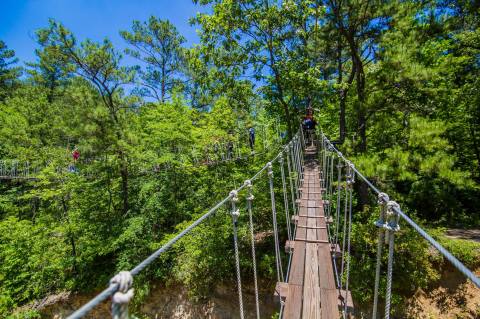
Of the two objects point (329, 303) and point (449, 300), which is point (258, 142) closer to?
point (449, 300)

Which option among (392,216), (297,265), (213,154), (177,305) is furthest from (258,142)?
(392,216)

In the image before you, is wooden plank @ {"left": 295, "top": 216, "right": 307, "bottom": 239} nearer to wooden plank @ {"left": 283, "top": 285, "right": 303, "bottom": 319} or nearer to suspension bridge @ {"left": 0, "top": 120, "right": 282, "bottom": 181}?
wooden plank @ {"left": 283, "top": 285, "right": 303, "bottom": 319}

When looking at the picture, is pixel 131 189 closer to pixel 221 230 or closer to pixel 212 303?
pixel 221 230

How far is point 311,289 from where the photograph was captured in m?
1.61

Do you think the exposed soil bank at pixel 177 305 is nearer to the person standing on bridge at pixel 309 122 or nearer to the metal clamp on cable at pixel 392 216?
the person standing on bridge at pixel 309 122

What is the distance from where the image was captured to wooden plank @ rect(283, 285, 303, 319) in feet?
4.78

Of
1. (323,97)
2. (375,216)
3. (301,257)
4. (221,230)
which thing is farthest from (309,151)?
(301,257)

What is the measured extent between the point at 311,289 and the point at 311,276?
131 mm

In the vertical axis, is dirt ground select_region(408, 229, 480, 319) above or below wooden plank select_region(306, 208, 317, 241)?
below

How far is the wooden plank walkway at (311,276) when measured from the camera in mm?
1474

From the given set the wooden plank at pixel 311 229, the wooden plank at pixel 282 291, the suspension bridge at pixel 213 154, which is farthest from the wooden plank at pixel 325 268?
the suspension bridge at pixel 213 154

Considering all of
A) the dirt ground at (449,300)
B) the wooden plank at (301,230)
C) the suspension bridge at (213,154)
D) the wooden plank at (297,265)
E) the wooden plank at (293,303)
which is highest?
the suspension bridge at (213,154)

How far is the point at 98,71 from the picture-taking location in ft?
20.9

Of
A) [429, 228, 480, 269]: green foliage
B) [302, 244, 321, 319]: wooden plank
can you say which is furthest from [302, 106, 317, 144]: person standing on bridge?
[302, 244, 321, 319]: wooden plank
